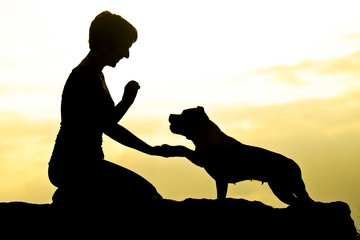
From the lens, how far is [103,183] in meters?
3.74

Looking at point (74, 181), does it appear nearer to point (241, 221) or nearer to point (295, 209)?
point (241, 221)

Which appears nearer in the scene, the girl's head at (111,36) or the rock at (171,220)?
the rock at (171,220)

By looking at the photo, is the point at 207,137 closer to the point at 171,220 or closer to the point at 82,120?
the point at 171,220

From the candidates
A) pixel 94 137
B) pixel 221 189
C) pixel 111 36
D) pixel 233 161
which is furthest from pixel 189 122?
pixel 94 137

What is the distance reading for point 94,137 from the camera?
387cm

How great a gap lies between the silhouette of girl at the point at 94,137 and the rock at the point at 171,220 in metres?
0.12

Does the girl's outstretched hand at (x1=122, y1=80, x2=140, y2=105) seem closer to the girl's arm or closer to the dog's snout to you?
the girl's arm

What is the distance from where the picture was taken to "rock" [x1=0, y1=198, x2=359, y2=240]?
3.79 m

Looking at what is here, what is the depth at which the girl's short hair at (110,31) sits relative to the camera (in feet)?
13.0

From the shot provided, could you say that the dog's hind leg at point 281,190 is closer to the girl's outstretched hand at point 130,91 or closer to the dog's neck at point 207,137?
the dog's neck at point 207,137

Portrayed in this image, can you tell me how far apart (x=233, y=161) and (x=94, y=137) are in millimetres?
3997

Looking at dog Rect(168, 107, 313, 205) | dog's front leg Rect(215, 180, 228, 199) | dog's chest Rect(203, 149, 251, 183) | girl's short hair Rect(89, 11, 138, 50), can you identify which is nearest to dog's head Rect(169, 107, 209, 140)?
dog Rect(168, 107, 313, 205)

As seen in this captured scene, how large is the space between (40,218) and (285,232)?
1.93 m

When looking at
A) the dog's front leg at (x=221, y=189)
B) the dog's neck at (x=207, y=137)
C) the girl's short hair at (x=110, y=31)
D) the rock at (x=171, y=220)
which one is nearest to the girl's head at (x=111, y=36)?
the girl's short hair at (x=110, y=31)
